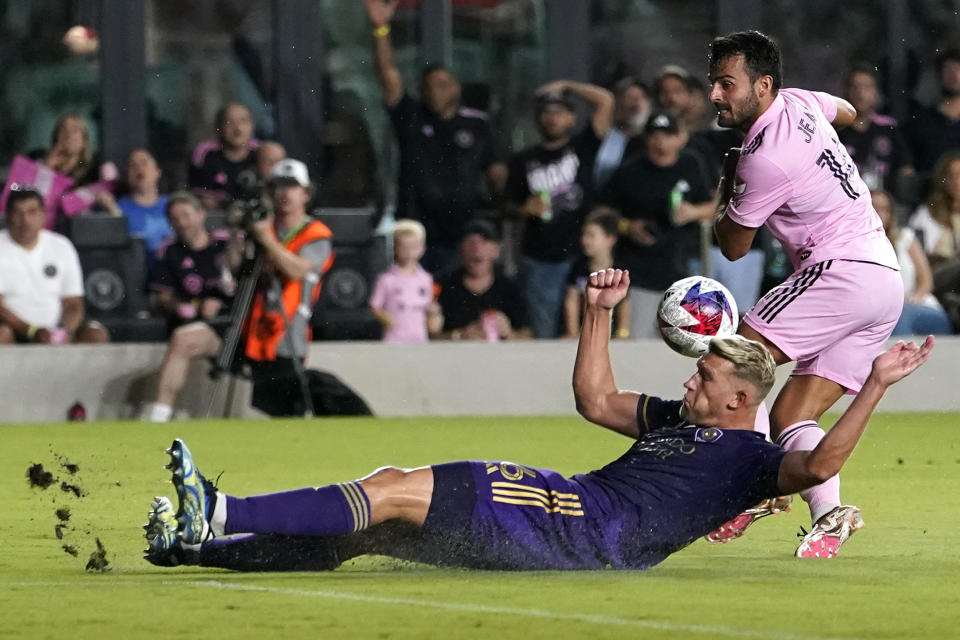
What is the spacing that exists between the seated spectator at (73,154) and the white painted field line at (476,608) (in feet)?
31.3

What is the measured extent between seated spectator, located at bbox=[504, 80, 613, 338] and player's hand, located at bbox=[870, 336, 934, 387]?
31.1 feet

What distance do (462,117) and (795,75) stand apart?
4106mm

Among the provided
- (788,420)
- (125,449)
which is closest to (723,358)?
(788,420)

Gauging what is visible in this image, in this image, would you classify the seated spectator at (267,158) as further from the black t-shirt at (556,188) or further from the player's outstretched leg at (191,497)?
the player's outstretched leg at (191,497)

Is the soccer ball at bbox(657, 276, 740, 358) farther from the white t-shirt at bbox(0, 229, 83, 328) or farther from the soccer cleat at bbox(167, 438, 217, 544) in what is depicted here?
the white t-shirt at bbox(0, 229, 83, 328)

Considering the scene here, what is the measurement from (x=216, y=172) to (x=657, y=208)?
3.51 m

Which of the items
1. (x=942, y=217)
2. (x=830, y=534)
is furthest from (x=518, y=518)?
(x=942, y=217)

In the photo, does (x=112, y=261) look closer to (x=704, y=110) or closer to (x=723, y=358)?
(x=704, y=110)

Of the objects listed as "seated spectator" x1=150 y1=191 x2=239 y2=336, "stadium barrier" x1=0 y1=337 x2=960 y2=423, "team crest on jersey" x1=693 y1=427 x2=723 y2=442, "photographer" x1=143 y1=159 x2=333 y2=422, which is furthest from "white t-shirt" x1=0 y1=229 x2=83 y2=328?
"team crest on jersey" x1=693 y1=427 x2=723 y2=442

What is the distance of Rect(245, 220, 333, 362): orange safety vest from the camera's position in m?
15.4

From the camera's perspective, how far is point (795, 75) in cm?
1916

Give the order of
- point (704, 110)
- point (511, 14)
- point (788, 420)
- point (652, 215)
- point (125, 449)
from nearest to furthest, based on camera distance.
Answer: point (788, 420)
point (125, 449)
point (652, 215)
point (704, 110)
point (511, 14)

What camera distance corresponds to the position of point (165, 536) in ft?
21.8

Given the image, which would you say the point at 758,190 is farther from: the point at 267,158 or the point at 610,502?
the point at 267,158
